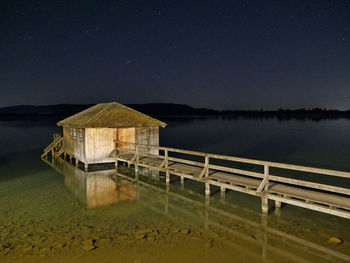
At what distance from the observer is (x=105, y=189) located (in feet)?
43.7

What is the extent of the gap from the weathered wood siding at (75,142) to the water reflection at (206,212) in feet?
6.24

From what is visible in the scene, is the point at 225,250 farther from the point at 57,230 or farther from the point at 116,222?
the point at 57,230

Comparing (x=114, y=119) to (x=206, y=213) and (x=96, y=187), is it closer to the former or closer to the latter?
(x=96, y=187)

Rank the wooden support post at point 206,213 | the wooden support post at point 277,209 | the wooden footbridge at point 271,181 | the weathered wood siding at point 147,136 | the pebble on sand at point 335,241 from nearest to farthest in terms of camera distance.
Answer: the pebble on sand at point 335,241 < the wooden footbridge at point 271,181 < the wooden support post at point 206,213 < the wooden support post at point 277,209 < the weathered wood siding at point 147,136

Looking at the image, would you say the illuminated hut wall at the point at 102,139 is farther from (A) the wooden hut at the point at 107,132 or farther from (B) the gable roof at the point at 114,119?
(B) the gable roof at the point at 114,119

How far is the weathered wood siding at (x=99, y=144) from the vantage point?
17.5m

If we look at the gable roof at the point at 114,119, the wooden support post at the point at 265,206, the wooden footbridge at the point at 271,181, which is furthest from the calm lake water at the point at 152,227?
the gable roof at the point at 114,119

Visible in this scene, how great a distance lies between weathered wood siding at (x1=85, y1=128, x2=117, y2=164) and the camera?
17453 millimetres

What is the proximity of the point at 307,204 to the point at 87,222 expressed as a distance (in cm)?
743

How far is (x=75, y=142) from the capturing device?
766 inches

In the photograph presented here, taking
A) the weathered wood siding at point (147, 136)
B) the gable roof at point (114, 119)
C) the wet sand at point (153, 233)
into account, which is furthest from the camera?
the weathered wood siding at point (147, 136)

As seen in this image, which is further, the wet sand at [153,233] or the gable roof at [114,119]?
the gable roof at [114,119]

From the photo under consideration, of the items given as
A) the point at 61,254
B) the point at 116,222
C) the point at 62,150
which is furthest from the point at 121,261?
the point at 62,150

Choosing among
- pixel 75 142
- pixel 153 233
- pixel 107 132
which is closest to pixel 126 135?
pixel 107 132
